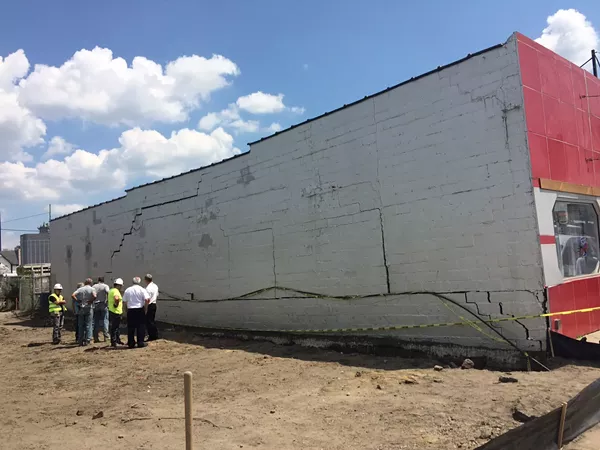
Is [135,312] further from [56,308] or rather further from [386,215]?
[386,215]

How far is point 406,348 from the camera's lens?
9.03m

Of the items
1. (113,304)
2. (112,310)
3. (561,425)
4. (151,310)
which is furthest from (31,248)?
(561,425)

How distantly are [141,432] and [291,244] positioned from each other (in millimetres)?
6046

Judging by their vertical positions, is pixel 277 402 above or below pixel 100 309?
below

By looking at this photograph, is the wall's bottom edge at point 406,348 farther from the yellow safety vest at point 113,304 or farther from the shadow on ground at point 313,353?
the yellow safety vest at point 113,304

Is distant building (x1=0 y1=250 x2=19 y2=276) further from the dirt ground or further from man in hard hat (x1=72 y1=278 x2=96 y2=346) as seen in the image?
the dirt ground

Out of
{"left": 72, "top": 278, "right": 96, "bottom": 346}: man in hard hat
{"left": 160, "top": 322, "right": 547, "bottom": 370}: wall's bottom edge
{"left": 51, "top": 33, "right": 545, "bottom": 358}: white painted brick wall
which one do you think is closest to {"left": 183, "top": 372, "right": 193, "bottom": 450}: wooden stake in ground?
{"left": 160, "top": 322, "right": 547, "bottom": 370}: wall's bottom edge

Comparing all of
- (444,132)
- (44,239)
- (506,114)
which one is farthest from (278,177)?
(44,239)

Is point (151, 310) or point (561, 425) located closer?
point (561, 425)

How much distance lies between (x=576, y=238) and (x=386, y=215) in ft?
12.1

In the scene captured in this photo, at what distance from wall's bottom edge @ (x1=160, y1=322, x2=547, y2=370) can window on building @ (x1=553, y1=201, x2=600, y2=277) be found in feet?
6.69

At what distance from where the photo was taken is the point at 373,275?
31.3ft

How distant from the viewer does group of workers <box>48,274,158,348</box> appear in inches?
492

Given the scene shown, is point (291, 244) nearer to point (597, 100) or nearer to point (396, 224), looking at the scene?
point (396, 224)
